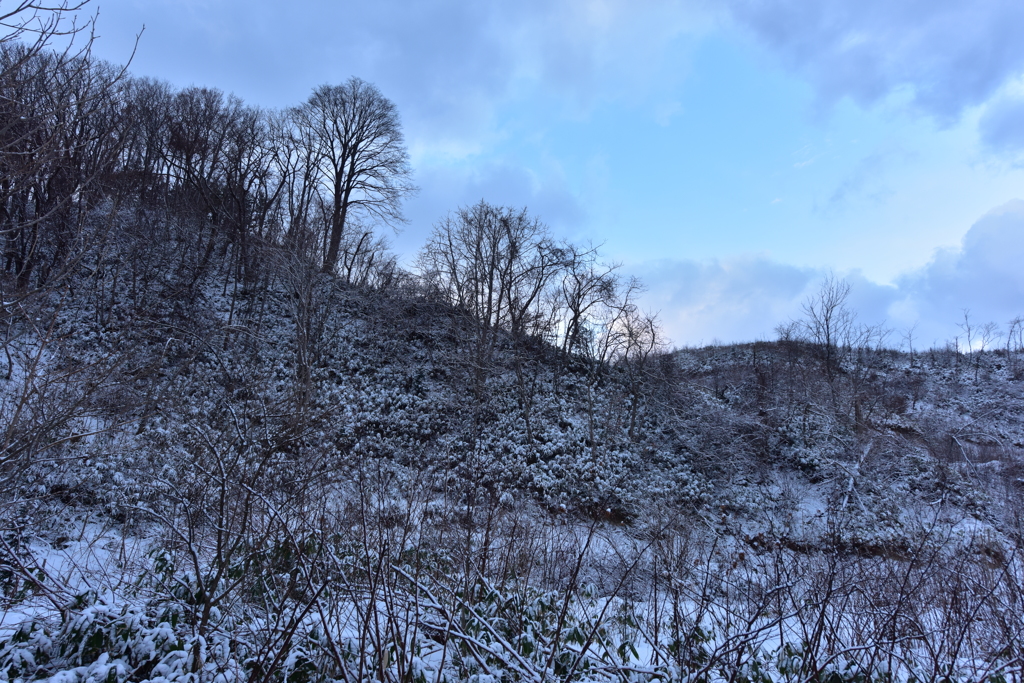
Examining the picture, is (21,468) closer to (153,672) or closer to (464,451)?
(153,672)

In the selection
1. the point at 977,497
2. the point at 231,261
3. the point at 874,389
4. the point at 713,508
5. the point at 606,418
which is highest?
the point at 231,261

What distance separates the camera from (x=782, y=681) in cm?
360

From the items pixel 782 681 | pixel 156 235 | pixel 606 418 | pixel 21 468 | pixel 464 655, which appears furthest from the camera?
pixel 156 235

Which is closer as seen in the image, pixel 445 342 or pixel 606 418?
pixel 606 418

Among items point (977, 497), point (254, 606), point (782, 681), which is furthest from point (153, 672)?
point (977, 497)

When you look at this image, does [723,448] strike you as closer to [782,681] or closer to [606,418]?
[606,418]

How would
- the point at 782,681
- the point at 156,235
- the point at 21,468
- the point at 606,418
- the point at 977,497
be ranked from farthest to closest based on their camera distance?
the point at 156,235
the point at 606,418
the point at 977,497
the point at 21,468
the point at 782,681

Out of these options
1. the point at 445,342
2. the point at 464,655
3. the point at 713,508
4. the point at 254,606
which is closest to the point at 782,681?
A: the point at 464,655

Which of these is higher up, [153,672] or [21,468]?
[21,468]

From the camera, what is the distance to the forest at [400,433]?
4086 millimetres

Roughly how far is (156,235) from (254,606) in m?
18.9

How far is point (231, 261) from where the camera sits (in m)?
19.5

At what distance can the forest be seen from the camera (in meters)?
4.09

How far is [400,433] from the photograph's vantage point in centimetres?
1465
